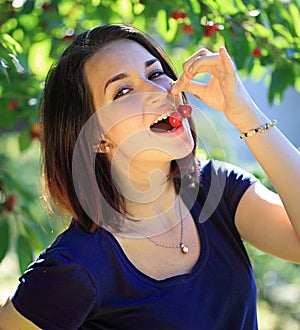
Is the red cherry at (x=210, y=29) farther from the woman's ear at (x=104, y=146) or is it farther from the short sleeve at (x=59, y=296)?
the short sleeve at (x=59, y=296)

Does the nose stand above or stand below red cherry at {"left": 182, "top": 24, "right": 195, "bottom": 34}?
above

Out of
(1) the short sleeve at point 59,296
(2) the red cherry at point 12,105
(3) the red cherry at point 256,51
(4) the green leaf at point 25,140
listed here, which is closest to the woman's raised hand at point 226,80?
(1) the short sleeve at point 59,296

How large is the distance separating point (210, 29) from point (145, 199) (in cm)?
72

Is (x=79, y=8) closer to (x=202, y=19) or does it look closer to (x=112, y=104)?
(x=202, y=19)

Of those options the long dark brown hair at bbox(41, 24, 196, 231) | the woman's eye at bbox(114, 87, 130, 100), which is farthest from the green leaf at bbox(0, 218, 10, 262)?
the woman's eye at bbox(114, 87, 130, 100)

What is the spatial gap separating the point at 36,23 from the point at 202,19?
558 millimetres

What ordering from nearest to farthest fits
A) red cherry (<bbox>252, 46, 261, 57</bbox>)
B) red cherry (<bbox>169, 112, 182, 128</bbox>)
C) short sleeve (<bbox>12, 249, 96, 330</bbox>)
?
short sleeve (<bbox>12, 249, 96, 330</bbox>), red cherry (<bbox>169, 112, 182, 128</bbox>), red cherry (<bbox>252, 46, 261, 57</bbox>)

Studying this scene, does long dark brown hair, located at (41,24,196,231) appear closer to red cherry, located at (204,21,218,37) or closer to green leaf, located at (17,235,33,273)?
red cherry, located at (204,21,218,37)

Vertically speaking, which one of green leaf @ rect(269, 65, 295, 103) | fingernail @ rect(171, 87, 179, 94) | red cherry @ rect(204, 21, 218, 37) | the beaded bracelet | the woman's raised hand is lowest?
green leaf @ rect(269, 65, 295, 103)

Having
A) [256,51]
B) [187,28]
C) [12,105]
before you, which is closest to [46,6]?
[12,105]

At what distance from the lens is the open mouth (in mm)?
1595

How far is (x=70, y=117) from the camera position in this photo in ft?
5.49

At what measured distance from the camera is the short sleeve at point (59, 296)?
1.47 metres

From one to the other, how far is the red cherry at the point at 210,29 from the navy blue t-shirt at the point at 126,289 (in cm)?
70
